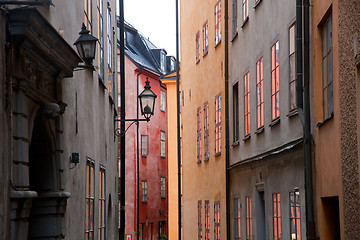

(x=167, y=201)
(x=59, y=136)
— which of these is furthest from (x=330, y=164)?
(x=167, y=201)

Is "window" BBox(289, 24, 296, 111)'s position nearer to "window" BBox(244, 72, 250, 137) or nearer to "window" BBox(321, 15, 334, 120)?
"window" BBox(321, 15, 334, 120)

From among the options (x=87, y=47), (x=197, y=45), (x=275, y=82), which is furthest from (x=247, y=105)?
(x=197, y=45)

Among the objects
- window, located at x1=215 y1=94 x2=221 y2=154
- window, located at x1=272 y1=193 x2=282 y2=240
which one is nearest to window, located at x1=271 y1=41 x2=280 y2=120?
window, located at x1=272 y1=193 x2=282 y2=240

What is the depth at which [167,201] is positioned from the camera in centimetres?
5088

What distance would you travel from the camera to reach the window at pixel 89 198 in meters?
13.1

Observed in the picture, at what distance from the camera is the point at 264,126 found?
15086mm

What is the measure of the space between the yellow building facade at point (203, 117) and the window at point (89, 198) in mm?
6728

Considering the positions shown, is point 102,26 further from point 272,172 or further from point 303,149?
point 303,149

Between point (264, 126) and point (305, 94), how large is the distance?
12.8ft

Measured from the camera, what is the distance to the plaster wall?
42.4 feet

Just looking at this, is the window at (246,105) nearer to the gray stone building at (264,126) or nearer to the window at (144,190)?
the gray stone building at (264,126)

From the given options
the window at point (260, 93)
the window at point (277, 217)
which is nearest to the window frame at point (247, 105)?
the window at point (260, 93)

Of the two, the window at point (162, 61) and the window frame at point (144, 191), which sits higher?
the window at point (162, 61)

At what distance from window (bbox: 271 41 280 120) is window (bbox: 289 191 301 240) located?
5.87 ft
